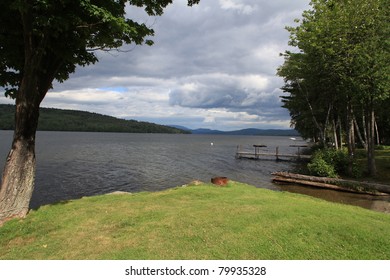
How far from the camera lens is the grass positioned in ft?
22.8

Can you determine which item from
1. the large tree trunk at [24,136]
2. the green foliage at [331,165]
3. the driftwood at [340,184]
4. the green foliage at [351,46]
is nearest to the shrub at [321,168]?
the green foliage at [331,165]

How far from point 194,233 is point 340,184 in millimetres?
19222

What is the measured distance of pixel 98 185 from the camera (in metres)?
28.6

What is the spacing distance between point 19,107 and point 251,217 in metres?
9.43

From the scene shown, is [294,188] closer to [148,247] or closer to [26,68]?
A: [148,247]

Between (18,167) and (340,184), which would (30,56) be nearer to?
(18,167)

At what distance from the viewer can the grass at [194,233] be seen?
22.8 ft

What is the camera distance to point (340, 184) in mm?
22516

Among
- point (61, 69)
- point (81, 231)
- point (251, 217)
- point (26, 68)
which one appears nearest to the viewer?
point (81, 231)

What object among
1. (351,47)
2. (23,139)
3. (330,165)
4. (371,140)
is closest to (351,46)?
(351,47)

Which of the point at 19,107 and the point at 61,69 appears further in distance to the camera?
the point at 61,69

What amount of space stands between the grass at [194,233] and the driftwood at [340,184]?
1212cm
